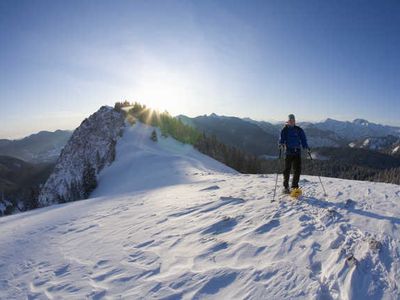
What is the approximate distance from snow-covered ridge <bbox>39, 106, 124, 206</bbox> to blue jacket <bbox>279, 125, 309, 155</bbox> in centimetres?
3742

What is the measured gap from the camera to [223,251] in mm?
7117

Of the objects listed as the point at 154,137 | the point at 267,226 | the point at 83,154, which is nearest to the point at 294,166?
the point at 267,226

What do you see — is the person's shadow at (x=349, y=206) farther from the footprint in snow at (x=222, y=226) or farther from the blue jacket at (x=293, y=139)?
the footprint in snow at (x=222, y=226)

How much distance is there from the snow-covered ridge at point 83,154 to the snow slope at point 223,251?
1382 inches

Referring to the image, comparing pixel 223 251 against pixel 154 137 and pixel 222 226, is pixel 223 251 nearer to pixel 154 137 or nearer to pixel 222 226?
pixel 222 226

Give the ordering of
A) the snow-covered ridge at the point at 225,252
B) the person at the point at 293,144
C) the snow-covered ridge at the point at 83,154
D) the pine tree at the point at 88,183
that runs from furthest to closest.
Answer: the snow-covered ridge at the point at 83,154
the pine tree at the point at 88,183
the person at the point at 293,144
the snow-covered ridge at the point at 225,252

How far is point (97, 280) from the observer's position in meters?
6.68

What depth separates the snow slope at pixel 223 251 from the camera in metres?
5.53

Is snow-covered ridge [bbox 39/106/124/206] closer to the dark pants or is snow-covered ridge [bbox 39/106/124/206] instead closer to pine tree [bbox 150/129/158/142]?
pine tree [bbox 150/129/158/142]

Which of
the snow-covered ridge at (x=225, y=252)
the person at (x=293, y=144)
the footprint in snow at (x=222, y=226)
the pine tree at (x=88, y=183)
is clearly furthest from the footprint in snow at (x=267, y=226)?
the pine tree at (x=88, y=183)

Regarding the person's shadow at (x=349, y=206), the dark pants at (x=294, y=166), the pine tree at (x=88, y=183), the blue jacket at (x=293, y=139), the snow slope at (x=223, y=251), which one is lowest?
the pine tree at (x=88, y=183)

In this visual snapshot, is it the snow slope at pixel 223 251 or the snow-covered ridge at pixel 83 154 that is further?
the snow-covered ridge at pixel 83 154

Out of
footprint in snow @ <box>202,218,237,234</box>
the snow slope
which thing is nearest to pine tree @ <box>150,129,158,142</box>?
the snow slope

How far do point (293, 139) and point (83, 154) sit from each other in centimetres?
4837
